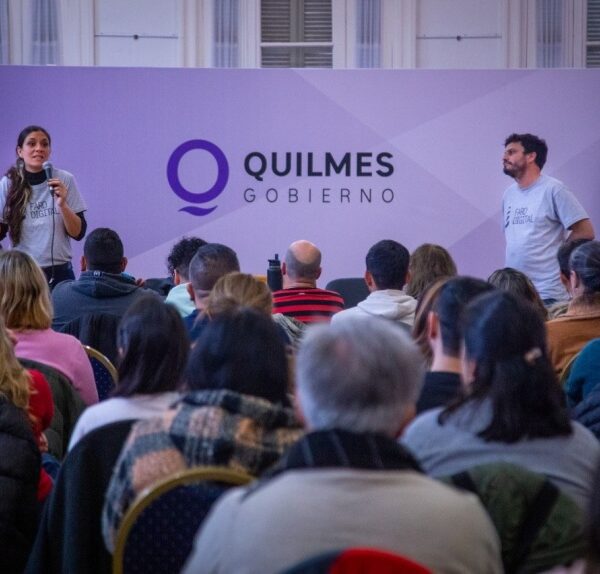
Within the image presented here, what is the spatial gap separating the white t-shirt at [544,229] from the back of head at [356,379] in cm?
518

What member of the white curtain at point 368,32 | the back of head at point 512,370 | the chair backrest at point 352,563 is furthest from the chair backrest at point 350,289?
the chair backrest at point 352,563

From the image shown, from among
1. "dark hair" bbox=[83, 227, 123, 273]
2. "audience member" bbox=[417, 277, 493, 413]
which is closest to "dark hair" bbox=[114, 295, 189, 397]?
"audience member" bbox=[417, 277, 493, 413]

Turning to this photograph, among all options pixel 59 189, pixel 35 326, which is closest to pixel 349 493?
pixel 35 326

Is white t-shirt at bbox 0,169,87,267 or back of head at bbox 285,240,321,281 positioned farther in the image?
white t-shirt at bbox 0,169,87,267

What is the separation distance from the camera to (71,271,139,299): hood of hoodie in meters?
4.70

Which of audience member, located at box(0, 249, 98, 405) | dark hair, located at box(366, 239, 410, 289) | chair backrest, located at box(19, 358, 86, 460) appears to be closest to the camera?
chair backrest, located at box(19, 358, 86, 460)

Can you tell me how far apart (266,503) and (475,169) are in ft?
20.1

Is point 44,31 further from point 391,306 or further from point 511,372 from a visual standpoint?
point 511,372

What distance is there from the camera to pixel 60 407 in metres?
3.42

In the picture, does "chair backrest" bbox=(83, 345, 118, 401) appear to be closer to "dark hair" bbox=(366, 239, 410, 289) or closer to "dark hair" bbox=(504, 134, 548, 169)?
"dark hair" bbox=(366, 239, 410, 289)

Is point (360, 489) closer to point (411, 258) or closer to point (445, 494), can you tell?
point (445, 494)

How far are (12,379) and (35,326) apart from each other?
936 mm

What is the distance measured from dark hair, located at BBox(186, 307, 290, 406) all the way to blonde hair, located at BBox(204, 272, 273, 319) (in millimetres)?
1404

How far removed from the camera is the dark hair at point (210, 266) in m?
4.45
